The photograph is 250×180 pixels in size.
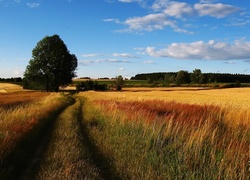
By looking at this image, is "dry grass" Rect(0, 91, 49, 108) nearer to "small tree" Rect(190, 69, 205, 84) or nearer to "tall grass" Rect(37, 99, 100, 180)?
"tall grass" Rect(37, 99, 100, 180)

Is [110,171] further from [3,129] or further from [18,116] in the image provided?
[18,116]

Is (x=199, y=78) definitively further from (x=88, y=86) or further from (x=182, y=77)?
(x=88, y=86)

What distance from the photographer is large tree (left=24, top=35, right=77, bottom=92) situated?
78125 millimetres

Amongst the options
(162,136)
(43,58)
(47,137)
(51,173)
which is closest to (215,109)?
(162,136)

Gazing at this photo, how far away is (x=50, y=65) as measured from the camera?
78.4 meters

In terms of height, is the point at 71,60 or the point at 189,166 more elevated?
the point at 71,60

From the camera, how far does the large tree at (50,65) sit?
7812 centimetres

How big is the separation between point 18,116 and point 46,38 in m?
67.9

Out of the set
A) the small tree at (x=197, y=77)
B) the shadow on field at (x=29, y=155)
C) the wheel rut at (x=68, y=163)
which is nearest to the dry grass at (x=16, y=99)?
the shadow on field at (x=29, y=155)

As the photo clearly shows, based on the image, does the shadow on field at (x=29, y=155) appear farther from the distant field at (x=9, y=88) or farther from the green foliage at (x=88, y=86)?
the green foliage at (x=88, y=86)

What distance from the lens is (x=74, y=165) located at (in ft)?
25.8

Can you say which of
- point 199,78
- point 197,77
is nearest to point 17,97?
point 197,77

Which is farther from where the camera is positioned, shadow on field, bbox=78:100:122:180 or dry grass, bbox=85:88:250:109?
dry grass, bbox=85:88:250:109

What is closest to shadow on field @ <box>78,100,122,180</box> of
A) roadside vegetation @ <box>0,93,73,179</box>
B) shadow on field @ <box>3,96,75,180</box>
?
shadow on field @ <box>3,96,75,180</box>
